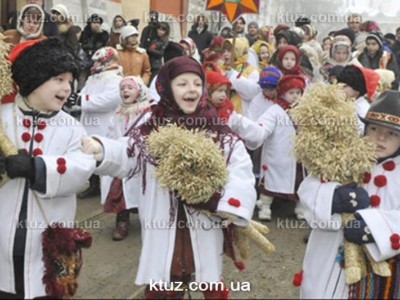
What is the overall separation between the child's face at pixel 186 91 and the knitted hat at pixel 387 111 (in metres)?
0.90

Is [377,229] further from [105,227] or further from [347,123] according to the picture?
[105,227]

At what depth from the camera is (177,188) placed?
2.77 meters

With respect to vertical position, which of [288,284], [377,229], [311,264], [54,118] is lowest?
[288,284]

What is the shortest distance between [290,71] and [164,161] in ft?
11.2

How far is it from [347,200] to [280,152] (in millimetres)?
2684

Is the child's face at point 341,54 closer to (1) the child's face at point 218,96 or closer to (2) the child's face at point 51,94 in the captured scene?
(1) the child's face at point 218,96

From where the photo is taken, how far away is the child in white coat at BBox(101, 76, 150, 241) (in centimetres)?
475

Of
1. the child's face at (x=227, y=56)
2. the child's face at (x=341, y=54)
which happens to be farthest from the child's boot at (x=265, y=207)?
the child's face at (x=341, y=54)

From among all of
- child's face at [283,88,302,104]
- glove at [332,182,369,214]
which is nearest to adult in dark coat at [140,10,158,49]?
child's face at [283,88,302,104]

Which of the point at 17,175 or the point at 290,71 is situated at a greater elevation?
the point at 290,71

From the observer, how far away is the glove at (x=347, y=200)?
2.71 meters

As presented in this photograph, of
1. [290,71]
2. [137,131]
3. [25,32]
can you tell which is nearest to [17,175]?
[137,131]

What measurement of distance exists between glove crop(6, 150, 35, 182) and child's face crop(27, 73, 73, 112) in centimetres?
33

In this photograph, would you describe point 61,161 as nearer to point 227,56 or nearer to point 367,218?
point 367,218
